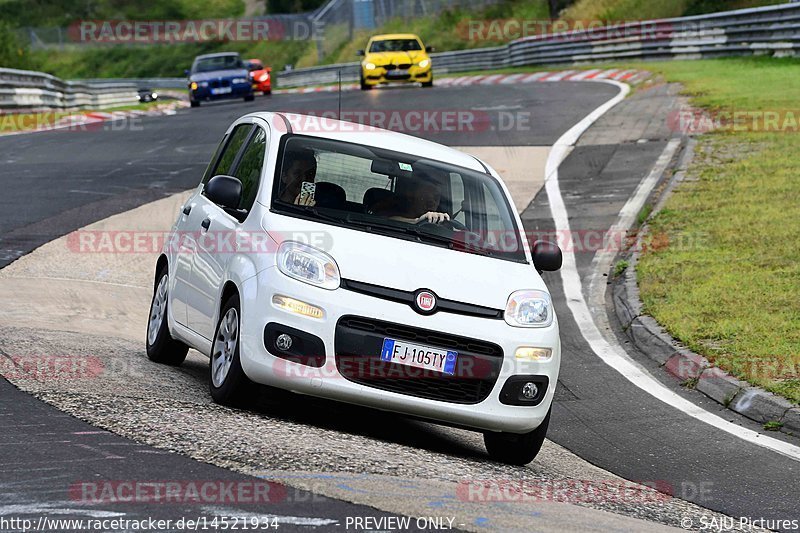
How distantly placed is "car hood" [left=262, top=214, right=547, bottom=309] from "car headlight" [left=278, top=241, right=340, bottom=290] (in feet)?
0.17

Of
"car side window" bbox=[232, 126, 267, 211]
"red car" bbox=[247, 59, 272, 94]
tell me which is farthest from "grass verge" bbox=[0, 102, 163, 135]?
"car side window" bbox=[232, 126, 267, 211]

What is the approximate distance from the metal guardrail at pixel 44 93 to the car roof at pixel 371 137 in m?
25.2

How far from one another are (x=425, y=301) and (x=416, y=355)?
0.29 metres

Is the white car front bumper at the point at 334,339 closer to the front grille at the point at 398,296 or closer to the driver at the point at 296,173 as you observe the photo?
the front grille at the point at 398,296

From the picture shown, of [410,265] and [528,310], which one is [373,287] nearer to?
[410,265]

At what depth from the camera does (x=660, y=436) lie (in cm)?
872

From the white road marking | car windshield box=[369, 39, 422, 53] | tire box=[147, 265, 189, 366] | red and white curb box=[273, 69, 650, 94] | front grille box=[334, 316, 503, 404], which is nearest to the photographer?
front grille box=[334, 316, 503, 404]

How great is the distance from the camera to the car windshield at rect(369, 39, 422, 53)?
4069cm

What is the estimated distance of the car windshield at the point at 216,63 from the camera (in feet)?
136

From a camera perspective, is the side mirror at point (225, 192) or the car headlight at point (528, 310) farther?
the side mirror at point (225, 192)

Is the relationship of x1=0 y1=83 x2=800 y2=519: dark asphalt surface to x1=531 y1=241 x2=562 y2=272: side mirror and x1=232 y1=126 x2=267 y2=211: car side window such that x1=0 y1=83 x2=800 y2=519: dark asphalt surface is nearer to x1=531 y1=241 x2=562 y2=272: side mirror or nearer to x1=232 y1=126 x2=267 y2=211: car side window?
x1=531 y1=241 x2=562 y2=272: side mirror

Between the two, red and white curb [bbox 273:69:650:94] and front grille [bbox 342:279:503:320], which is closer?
front grille [bbox 342:279:503:320]

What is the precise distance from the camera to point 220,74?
4059 centimetres

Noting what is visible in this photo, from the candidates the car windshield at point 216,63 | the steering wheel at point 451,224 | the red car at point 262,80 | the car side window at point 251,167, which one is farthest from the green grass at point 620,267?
the red car at point 262,80
